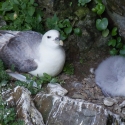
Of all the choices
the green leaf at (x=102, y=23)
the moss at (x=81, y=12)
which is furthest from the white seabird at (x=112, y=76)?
the moss at (x=81, y=12)

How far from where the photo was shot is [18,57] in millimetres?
4750

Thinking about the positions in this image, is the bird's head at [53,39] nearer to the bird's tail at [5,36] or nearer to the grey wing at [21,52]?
the grey wing at [21,52]

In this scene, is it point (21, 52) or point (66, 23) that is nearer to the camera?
point (21, 52)

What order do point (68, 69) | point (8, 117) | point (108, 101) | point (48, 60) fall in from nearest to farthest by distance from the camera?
point (8, 117) < point (108, 101) < point (48, 60) < point (68, 69)

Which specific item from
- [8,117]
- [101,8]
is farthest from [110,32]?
[8,117]

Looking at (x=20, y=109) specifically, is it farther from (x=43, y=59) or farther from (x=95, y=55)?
(x=95, y=55)

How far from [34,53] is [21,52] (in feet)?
0.52

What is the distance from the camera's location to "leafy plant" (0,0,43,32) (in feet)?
17.1

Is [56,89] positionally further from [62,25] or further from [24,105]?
[62,25]

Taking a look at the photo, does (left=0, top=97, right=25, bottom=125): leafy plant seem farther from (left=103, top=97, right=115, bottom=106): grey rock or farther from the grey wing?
(left=103, top=97, right=115, bottom=106): grey rock

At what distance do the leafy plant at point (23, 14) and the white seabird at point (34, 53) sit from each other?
0.39m

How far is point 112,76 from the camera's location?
475 cm

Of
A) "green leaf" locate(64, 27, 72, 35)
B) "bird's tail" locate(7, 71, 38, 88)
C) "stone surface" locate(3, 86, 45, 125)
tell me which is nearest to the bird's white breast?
"bird's tail" locate(7, 71, 38, 88)

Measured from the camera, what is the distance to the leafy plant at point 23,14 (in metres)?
5.20
